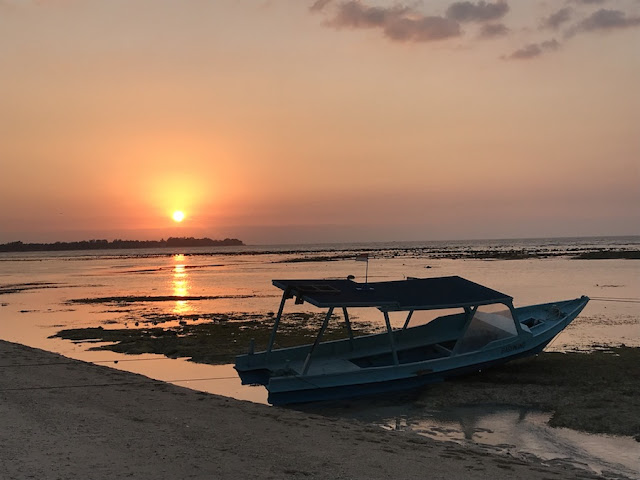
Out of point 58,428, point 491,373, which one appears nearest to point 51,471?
point 58,428

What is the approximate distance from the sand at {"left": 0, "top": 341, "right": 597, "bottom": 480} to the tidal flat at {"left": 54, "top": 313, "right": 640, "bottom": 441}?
11.0 feet

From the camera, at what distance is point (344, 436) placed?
10.8m

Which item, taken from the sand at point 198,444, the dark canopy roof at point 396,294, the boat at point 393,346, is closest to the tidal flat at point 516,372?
the boat at point 393,346

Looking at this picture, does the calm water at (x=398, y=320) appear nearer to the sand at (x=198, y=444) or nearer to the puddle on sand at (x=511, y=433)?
the puddle on sand at (x=511, y=433)

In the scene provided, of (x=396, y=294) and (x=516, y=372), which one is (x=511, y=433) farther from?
(x=516, y=372)

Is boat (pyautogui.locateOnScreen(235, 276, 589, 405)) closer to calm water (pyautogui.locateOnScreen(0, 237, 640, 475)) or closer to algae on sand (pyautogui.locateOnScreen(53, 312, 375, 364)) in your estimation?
calm water (pyautogui.locateOnScreen(0, 237, 640, 475))

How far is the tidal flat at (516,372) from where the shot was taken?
12.9m

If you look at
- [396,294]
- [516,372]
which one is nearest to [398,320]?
[516,372]

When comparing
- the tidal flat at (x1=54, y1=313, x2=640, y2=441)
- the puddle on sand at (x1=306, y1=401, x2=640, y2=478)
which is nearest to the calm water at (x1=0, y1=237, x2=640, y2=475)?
the puddle on sand at (x1=306, y1=401, x2=640, y2=478)

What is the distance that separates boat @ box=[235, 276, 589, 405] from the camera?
14645 millimetres

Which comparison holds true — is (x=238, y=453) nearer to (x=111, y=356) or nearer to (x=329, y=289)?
(x=329, y=289)

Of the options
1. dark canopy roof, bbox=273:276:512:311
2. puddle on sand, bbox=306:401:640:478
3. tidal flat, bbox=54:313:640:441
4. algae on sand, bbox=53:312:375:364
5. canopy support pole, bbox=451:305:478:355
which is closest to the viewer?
puddle on sand, bbox=306:401:640:478

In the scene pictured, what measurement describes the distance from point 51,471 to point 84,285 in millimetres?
50529

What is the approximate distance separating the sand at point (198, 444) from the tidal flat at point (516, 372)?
3.36 metres
